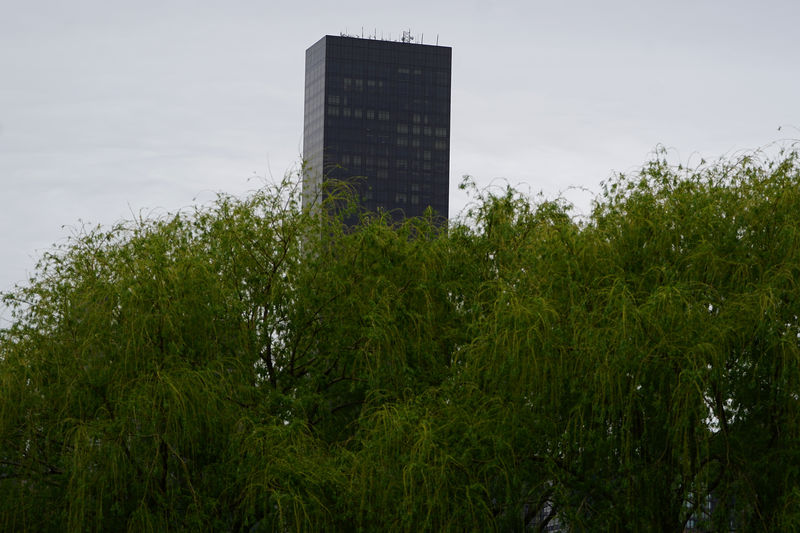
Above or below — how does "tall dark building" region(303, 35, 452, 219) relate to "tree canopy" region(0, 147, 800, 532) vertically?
above

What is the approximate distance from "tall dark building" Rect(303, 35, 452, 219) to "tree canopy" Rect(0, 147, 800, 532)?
119906 mm

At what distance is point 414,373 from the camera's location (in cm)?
1584

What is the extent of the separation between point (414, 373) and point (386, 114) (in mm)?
132019

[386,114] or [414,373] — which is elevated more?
[386,114]

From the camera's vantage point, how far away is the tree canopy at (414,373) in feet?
42.2

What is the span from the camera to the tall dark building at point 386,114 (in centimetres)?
14138

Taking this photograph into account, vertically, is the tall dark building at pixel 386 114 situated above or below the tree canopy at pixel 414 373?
above

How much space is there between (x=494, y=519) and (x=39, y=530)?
20.1 feet

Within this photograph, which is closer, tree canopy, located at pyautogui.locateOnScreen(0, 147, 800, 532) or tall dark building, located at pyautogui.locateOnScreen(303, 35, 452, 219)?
tree canopy, located at pyautogui.locateOnScreen(0, 147, 800, 532)

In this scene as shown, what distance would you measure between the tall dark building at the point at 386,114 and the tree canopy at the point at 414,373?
393 ft

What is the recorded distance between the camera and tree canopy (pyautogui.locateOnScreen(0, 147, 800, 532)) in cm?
1285

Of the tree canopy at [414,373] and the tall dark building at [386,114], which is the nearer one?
the tree canopy at [414,373]

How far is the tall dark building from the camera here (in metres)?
141

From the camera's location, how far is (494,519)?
13.1 meters
